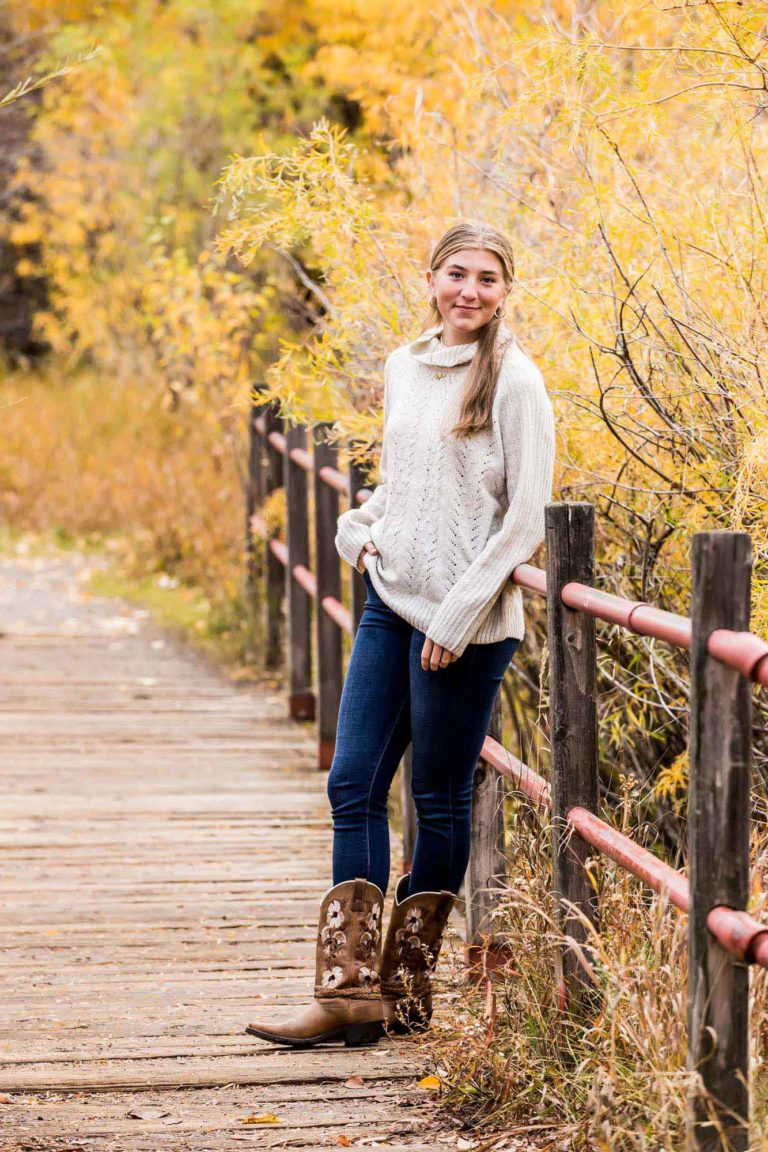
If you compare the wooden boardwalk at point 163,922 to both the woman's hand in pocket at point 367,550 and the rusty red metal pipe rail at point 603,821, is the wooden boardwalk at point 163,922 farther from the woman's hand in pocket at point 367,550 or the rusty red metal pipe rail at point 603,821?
the woman's hand in pocket at point 367,550

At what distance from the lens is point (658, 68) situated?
12.4 ft

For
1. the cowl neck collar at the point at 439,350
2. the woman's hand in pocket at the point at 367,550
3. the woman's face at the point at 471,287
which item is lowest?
the woman's hand in pocket at the point at 367,550

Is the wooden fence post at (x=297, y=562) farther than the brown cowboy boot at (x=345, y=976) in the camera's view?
Yes

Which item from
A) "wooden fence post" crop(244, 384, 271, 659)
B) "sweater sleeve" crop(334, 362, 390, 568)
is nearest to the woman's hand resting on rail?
"sweater sleeve" crop(334, 362, 390, 568)

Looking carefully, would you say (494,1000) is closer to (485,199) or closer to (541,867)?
(541,867)

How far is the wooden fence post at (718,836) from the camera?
2430 mm

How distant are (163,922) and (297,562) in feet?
9.50

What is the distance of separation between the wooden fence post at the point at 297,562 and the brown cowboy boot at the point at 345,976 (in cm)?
373

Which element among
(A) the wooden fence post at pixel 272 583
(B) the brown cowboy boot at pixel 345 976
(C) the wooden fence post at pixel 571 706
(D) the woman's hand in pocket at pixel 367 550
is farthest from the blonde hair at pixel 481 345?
(A) the wooden fence post at pixel 272 583

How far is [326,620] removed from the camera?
641 centimetres

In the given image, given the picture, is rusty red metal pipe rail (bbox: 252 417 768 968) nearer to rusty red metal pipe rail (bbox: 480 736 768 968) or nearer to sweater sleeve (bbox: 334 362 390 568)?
rusty red metal pipe rail (bbox: 480 736 768 968)

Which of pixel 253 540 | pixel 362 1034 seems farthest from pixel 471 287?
pixel 253 540

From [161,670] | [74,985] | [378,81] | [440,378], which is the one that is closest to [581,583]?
[440,378]

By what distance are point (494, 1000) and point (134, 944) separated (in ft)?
4.82
